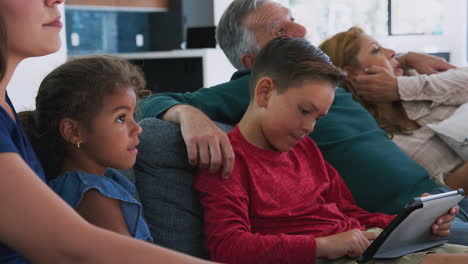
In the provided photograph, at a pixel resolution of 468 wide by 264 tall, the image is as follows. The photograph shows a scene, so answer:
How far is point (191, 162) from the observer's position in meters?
1.44

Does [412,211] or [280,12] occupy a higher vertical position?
[280,12]

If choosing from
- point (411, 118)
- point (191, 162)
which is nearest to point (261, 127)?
point (191, 162)

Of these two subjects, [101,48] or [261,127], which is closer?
[261,127]

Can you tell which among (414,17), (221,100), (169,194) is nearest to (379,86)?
(221,100)

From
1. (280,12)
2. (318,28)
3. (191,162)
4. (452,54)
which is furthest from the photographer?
(318,28)

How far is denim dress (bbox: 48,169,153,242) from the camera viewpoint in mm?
1104

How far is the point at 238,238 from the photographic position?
4.25 ft

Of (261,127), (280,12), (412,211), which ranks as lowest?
(412,211)

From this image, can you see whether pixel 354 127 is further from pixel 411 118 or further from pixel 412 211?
pixel 412 211

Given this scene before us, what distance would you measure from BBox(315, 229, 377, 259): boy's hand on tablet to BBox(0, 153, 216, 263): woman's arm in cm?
70

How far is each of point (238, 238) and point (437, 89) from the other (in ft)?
4.69

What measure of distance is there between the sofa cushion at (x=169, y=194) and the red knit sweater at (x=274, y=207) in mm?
50

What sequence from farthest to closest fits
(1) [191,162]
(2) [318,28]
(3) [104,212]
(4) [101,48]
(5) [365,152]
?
(2) [318,28], (4) [101,48], (5) [365,152], (1) [191,162], (3) [104,212]

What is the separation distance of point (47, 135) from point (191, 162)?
0.38m
